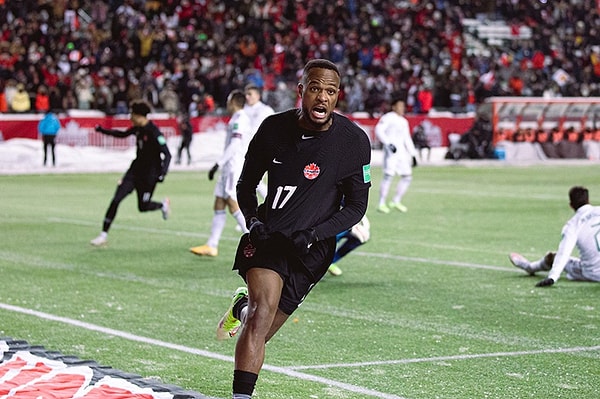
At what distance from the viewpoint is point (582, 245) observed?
11.8 metres

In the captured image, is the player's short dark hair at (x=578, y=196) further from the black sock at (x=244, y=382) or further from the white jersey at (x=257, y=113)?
the black sock at (x=244, y=382)

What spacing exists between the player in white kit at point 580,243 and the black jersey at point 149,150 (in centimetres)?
554

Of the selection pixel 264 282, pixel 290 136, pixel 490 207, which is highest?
pixel 290 136

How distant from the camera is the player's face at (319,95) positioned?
606 cm

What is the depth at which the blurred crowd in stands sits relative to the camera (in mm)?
37156

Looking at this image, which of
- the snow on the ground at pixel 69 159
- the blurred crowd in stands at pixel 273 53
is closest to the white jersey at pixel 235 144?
the snow on the ground at pixel 69 159

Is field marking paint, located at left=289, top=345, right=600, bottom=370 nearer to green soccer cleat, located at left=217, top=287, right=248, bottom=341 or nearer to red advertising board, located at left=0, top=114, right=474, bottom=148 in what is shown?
green soccer cleat, located at left=217, top=287, right=248, bottom=341

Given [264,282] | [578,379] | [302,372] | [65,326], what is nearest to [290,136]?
[264,282]

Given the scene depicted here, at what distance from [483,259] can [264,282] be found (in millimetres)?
8660

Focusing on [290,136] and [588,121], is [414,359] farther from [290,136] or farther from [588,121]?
[588,121]

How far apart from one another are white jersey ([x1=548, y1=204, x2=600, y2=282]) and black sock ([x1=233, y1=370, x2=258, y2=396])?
6325 millimetres

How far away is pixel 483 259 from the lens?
14.3 meters

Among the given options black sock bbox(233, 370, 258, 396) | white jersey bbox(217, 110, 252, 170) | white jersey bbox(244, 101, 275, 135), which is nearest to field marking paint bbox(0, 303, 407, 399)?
black sock bbox(233, 370, 258, 396)

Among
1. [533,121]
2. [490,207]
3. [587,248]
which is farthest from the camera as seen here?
[533,121]
